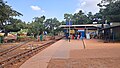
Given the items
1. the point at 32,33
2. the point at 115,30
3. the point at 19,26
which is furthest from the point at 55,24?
the point at 115,30

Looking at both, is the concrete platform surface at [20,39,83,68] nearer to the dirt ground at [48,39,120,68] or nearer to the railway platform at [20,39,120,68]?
the railway platform at [20,39,120,68]

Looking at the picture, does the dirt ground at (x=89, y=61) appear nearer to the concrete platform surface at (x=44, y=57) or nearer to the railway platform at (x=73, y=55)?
the railway platform at (x=73, y=55)

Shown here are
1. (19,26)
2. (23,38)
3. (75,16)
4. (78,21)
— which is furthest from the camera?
(75,16)

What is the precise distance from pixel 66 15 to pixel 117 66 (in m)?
124

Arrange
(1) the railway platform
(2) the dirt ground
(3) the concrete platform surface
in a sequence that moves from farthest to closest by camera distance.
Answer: (1) the railway platform
(3) the concrete platform surface
(2) the dirt ground

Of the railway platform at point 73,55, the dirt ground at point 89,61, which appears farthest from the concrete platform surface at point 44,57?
the dirt ground at point 89,61

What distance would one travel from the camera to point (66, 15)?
135000 mm

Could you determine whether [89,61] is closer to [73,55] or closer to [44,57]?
[73,55]

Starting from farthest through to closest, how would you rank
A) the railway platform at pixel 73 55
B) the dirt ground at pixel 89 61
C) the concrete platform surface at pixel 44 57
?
1. the railway platform at pixel 73 55
2. the concrete platform surface at pixel 44 57
3. the dirt ground at pixel 89 61

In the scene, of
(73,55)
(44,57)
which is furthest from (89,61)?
(44,57)

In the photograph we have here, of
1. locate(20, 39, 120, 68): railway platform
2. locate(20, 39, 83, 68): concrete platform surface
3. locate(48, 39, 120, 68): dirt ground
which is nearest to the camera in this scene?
locate(48, 39, 120, 68): dirt ground

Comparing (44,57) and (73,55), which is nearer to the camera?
(44,57)

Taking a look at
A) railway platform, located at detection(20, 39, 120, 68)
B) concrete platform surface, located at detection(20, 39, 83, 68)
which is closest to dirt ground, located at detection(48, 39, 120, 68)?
railway platform, located at detection(20, 39, 120, 68)

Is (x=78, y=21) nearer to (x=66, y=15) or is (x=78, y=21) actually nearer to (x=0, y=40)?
(x=66, y=15)
